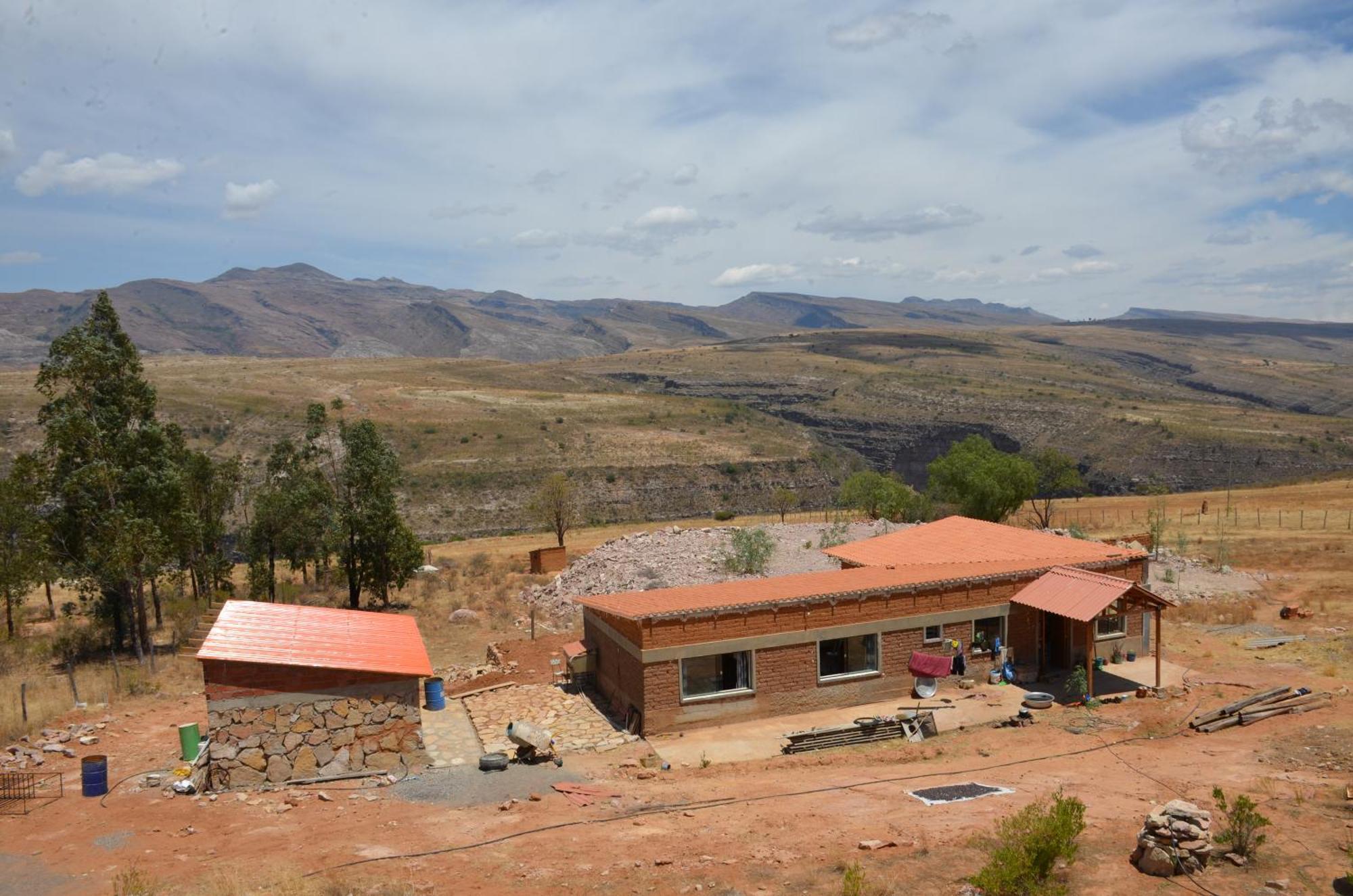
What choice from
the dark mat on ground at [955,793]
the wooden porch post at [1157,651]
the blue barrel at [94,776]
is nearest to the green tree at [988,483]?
the wooden porch post at [1157,651]

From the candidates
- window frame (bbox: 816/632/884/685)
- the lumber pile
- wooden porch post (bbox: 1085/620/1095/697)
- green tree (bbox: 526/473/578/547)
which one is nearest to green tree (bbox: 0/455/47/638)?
window frame (bbox: 816/632/884/685)

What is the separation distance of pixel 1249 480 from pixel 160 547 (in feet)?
303

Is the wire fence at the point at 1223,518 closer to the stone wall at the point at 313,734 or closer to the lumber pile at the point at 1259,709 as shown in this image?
the lumber pile at the point at 1259,709

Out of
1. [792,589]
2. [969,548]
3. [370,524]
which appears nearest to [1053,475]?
[969,548]

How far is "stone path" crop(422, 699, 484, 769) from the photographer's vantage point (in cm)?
1808

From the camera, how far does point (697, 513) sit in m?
83.4

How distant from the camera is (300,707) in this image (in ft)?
55.7

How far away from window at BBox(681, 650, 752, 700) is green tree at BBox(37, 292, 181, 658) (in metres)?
16.4

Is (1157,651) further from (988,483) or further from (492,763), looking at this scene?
(988,483)

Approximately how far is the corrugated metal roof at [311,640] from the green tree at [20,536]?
41.7 feet

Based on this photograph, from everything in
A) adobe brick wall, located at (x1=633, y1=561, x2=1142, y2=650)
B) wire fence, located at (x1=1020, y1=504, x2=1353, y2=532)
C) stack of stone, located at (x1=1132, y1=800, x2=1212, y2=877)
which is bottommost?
wire fence, located at (x1=1020, y1=504, x2=1353, y2=532)

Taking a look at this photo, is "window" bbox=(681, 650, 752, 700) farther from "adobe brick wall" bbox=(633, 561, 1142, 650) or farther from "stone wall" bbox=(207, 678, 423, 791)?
"stone wall" bbox=(207, 678, 423, 791)

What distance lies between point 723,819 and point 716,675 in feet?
21.2

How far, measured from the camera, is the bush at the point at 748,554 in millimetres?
34000
